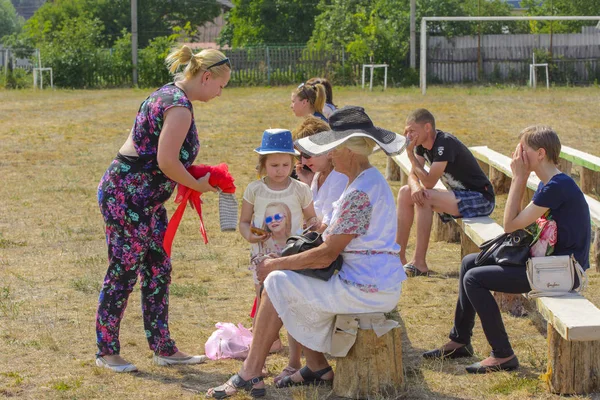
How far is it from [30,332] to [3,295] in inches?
38.9

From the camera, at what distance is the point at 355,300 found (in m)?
4.31

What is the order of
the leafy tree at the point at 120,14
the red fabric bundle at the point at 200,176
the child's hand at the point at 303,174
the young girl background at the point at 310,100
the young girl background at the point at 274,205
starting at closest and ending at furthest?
the red fabric bundle at the point at 200,176, the young girl background at the point at 274,205, the child's hand at the point at 303,174, the young girl background at the point at 310,100, the leafy tree at the point at 120,14

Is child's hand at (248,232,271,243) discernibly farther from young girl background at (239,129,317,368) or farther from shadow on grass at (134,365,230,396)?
shadow on grass at (134,365,230,396)

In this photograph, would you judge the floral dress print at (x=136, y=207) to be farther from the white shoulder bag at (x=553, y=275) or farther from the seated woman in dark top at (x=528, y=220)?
the white shoulder bag at (x=553, y=275)

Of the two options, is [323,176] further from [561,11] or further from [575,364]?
[561,11]

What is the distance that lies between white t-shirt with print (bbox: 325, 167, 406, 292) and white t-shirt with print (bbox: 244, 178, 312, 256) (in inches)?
30.1

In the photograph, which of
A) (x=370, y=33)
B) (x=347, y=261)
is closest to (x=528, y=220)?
(x=347, y=261)

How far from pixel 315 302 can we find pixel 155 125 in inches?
49.1

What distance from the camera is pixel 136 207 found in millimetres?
4793

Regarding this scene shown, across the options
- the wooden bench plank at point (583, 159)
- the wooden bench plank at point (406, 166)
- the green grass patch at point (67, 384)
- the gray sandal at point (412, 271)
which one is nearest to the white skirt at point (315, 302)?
the green grass patch at point (67, 384)

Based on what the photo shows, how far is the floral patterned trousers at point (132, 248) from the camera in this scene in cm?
477

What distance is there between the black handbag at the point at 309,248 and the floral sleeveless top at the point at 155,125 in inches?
30.4

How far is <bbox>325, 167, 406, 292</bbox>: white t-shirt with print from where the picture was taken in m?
4.29

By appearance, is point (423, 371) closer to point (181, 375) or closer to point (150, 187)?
point (181, 375)
